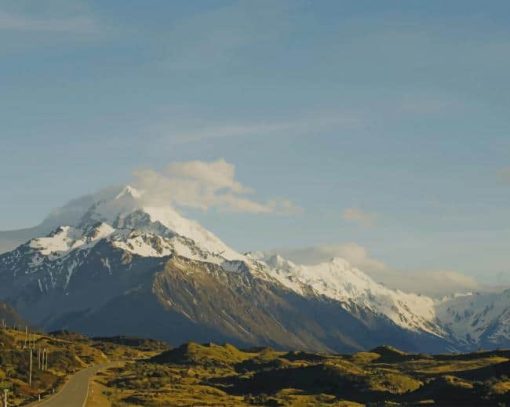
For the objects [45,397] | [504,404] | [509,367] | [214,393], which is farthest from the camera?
[214,393]

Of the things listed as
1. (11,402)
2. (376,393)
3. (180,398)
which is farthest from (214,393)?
(11,402)

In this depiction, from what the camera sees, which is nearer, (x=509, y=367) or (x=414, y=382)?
(x=509, y=367)

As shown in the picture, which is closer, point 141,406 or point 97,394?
point 141,406

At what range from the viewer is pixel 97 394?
18038 cm

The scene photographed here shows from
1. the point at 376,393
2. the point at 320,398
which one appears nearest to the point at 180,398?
the point at 320,398

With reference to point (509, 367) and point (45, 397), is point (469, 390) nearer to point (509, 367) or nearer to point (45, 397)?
point (509, 367)

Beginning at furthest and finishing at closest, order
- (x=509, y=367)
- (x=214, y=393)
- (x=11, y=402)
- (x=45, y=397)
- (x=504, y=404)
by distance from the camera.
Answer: (x=214, y=393) < (x=509, y=367) < (x=45, y=397) < (x=11, y=402) < (x=504, y=404)

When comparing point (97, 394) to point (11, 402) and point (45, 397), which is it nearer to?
point (45, 397)

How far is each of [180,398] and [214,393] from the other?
1930 cm

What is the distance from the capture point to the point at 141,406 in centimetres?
16250

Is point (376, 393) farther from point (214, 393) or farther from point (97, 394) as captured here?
point (97, 394)

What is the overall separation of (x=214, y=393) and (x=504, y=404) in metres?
67.7

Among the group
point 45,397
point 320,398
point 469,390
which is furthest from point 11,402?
point 469,390

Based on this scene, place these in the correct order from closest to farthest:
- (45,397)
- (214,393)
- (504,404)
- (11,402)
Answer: (504,404) < (11,402) < (45,397) < (214,393)
